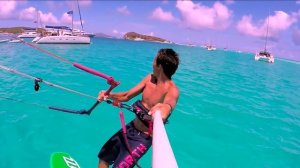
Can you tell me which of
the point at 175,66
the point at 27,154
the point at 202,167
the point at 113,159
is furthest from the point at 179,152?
the point at 175,66

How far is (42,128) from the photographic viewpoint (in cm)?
1029

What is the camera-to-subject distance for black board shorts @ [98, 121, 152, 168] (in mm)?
4414

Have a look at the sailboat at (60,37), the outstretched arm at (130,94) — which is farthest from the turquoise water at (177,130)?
the sailboat at (60,37)

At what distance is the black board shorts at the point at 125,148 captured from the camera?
4.41m

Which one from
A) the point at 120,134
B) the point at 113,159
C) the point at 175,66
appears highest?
the point at 175,66

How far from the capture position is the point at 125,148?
4492 millimetres

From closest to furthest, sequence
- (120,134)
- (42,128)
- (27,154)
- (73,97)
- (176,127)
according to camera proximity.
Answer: (120,134), (27,154), (42,128), (176,127), (73,97)

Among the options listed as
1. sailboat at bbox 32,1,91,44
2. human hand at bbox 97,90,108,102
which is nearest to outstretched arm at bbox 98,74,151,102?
human hand at bbox 97,90,108,102

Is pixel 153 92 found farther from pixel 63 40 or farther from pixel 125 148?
pixel 63 40

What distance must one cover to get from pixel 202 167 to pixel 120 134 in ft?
16.4

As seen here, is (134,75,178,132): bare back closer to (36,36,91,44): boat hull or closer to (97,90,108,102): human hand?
(97,90,108,102): human hand

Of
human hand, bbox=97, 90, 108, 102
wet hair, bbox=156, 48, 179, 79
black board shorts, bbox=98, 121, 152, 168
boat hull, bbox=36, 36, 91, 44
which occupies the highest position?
boat hull, bbox=36, 36, 91, 44

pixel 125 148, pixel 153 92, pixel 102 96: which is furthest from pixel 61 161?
pixel 153 92

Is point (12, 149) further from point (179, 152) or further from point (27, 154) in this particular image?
point (179, 152)
